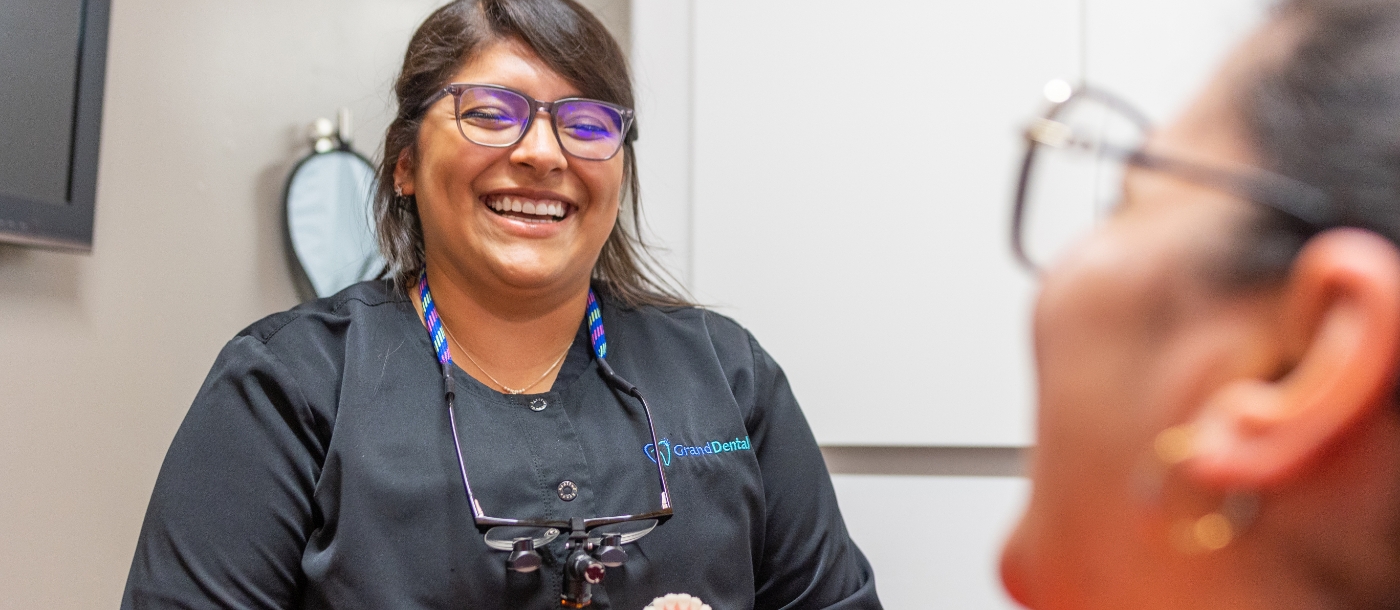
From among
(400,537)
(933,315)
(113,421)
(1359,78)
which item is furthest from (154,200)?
(1359,78)

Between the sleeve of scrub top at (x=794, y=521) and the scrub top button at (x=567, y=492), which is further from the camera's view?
the sleeve of scrub top at (x=794, y=521)

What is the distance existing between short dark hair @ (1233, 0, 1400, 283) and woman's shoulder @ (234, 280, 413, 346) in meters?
1.03

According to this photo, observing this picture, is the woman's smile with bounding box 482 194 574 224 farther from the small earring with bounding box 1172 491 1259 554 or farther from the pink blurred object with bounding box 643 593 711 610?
the small earring with bounding box 1172 491 1259 554

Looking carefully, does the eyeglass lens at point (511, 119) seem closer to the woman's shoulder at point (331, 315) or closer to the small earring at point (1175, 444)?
the woman's shoulder at point (331, 315)

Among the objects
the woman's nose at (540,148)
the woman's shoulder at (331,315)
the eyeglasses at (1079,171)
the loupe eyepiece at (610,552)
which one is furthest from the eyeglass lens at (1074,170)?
the woman's shoulder at (331,315)

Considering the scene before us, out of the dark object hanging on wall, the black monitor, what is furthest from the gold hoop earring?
the dark object hanging on wall

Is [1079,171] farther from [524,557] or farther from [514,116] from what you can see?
[514,116]

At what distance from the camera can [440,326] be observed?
122cm

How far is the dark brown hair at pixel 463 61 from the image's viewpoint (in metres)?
1.23

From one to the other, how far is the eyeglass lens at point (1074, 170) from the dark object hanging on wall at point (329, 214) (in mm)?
1361

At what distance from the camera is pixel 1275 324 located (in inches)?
12.9

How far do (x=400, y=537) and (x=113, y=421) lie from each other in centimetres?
59

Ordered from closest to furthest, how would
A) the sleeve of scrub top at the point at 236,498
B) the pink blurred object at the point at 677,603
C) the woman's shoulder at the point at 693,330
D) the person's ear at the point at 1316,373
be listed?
the person's ear at the point at 1316,373 → the sleeve of scrub top at the point at 236,498 → the pink blurred object at the point at 677,603 → the woman's shoulder at the point at 693,330

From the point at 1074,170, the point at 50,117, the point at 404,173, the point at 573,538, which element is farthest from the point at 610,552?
the point at 50,117
